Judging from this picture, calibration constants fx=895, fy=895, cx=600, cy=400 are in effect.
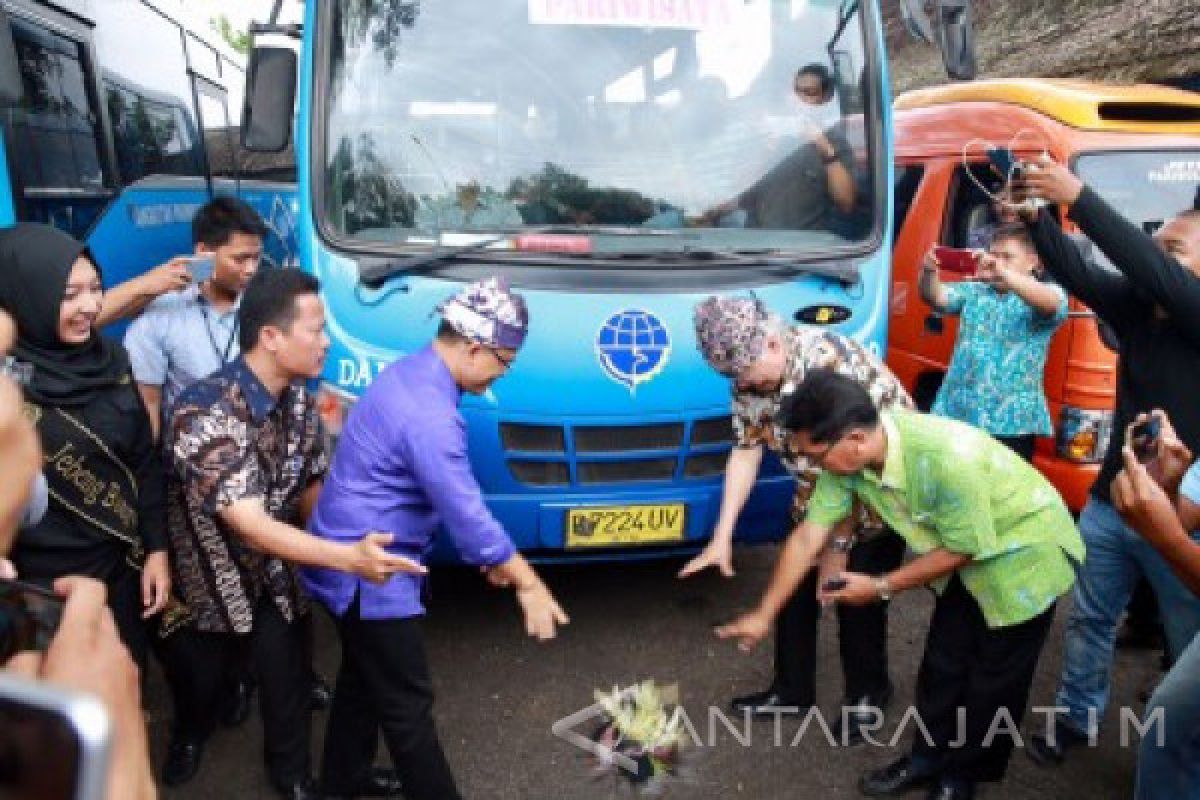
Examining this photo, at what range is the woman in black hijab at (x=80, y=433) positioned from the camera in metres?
2.24

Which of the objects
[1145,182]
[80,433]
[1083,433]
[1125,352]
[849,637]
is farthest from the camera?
[1145,182]

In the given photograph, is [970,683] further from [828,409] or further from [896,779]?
[828,409]

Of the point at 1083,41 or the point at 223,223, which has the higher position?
the point at 1083,41

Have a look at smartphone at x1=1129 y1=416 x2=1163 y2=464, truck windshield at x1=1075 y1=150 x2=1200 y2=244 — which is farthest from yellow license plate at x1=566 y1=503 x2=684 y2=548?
truck windshield at x1=1075 y1=150 x2=1200 y2=244

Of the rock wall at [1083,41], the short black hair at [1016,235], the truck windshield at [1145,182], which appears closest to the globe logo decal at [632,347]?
the short black hair at [1016,235]

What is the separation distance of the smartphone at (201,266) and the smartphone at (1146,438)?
9.41 feet

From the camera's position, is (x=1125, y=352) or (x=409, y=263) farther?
(x=409, y=263)

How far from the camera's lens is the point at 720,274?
3287 millimetres

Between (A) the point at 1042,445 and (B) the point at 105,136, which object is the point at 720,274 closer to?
(A) the point at 1042,445

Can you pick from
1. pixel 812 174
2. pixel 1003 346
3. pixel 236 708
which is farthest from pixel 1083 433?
pixel 236 708

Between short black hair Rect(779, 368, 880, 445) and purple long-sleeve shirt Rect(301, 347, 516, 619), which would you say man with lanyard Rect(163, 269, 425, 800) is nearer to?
purple long-sleeve shirt Rect(301, 347, 516, 619)

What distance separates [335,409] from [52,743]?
2598mm

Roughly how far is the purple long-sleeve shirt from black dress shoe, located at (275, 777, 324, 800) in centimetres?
70

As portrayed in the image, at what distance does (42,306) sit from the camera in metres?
2.24
